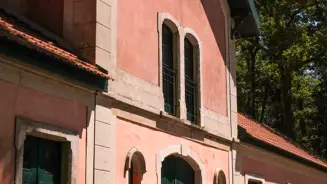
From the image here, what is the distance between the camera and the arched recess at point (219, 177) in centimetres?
1514

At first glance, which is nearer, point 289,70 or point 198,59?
point 198,59

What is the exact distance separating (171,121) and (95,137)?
3.05 metres

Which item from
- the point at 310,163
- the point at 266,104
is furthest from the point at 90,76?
the point at 266,104

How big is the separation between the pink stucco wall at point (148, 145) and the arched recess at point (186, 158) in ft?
0.29

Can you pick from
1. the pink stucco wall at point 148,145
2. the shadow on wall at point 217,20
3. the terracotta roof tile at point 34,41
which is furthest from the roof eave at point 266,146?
the terracotta roof tile at point 34,41

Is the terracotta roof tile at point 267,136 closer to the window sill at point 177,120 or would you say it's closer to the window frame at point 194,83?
the window frame at point 194,83

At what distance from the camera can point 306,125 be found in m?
34.5

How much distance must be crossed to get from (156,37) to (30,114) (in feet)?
15.0

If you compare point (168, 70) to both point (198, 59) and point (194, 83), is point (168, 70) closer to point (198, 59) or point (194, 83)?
point (194, 83)

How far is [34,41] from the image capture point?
9070 millimetres

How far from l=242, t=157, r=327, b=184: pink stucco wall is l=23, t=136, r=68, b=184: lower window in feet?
27.2

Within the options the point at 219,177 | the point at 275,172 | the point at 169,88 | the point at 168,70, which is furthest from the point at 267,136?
the point at 168,70

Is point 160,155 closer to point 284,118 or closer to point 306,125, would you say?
point 284,118

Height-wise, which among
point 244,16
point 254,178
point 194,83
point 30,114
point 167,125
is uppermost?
point 244,16
